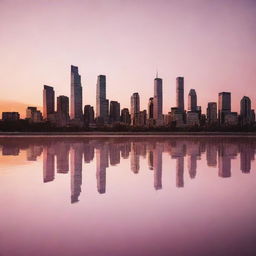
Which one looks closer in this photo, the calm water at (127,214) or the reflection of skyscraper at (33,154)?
the calm water at (127,214)

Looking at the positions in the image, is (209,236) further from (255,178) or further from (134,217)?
(255,178)

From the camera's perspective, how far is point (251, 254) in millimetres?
6121

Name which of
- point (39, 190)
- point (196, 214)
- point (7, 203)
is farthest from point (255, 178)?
point (7, 203)

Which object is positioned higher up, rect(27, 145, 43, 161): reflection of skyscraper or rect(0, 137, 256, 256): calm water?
rect(27, 145, 43, 161): reflection of skyscraper

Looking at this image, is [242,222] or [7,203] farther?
[7,203]

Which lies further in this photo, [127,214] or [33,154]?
[33,154]

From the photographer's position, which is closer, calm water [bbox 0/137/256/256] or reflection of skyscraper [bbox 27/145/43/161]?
calm water [bbox 0/137/256/256]

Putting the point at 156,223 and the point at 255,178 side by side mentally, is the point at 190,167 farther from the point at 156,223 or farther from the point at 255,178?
the point at 156,223

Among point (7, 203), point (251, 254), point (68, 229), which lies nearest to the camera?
point (251, 254)

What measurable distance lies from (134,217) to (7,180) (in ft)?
29.1

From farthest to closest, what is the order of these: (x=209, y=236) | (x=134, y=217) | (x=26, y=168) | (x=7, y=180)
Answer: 1. (x=26, y=168)
2. (x=7, y=180)
3. (x=134, y=217)
4. (x=209, y=236)

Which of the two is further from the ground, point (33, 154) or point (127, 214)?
point (33, 154)

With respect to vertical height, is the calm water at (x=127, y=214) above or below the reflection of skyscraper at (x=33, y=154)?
below

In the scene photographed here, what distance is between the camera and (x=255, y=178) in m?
15.6
